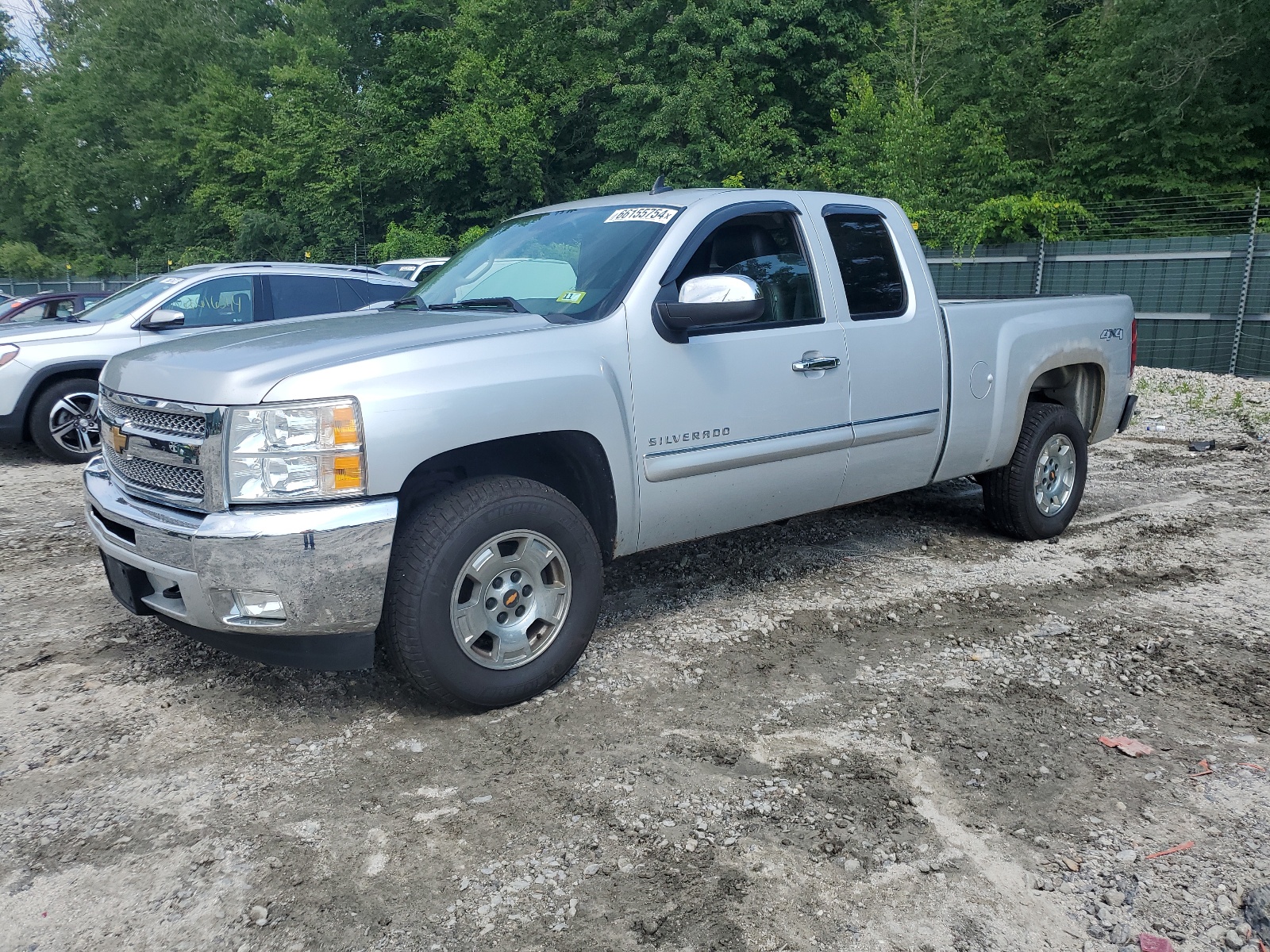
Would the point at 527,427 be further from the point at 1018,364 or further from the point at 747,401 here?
the point at 1018,364

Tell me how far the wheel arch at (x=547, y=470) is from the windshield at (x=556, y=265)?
0.54 meters

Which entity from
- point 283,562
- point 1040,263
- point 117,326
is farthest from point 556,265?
point 1040,263

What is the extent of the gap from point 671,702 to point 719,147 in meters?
26.8

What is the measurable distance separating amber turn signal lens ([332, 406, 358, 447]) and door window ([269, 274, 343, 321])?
6.40 meters

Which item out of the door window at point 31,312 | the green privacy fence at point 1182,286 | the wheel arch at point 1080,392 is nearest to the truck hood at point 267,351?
the wheel arch at point 1080,392

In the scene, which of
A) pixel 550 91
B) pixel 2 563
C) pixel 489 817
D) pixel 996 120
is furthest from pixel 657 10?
pixel 489 817

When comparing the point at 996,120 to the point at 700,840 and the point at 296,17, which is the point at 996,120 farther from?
the point at 296,17

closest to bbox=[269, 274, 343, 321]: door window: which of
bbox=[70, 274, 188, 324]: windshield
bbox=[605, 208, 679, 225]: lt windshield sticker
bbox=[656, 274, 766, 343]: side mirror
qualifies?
bbox=[70, 274, 188, 324]: windshield

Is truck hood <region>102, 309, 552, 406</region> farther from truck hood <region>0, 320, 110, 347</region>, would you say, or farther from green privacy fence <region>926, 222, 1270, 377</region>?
green privacy fence <region>926, 222, 1270, 377</region>

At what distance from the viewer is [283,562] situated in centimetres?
322

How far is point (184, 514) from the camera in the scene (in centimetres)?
346

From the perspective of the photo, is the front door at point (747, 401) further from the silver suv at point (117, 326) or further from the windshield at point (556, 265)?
the silver suv at point (117, 326)

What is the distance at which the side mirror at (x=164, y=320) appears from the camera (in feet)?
28.7

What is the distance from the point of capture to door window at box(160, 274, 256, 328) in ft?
29.9
